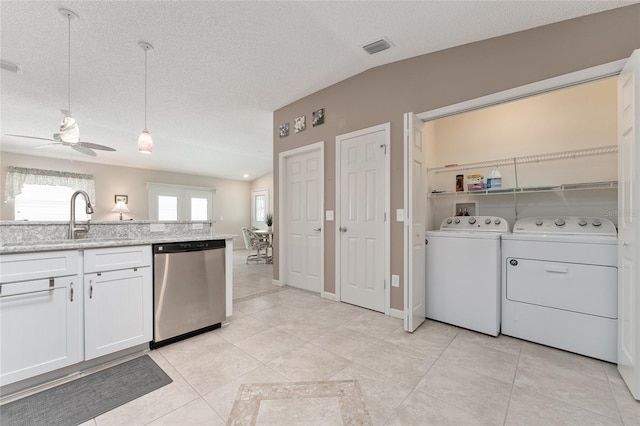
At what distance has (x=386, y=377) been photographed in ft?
5.88

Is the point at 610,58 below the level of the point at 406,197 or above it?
above

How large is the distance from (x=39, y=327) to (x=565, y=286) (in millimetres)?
3815

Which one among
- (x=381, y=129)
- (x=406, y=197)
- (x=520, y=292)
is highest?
(x=381, y=129)

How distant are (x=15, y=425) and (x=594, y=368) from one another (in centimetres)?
361

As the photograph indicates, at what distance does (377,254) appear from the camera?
3.09 meters

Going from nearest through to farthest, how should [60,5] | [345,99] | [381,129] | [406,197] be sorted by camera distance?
1. [60,5]
2. [406,197]
3. [381,129]
4. [345,99]

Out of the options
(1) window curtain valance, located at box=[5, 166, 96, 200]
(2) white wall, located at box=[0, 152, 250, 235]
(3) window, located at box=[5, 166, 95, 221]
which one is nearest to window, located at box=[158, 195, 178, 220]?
(2) white wall, located at box=[0, 152, 250, 235]

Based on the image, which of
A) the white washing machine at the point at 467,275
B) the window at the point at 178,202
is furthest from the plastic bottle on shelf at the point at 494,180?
the window at the point at 178,202

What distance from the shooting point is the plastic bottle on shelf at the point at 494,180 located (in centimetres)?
287

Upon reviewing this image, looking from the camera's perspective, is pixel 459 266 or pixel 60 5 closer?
pixel 60 5

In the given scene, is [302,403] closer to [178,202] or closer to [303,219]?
[303,219]

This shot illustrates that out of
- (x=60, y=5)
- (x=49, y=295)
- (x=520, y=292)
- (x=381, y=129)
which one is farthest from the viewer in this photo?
(x=381, y=129)

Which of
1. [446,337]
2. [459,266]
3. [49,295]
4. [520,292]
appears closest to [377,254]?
[459,266]

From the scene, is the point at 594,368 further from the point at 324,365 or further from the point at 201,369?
the point at 201,369
